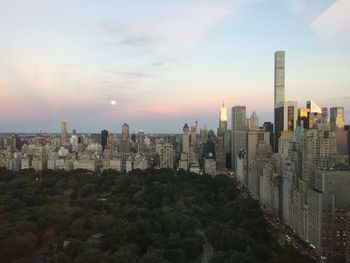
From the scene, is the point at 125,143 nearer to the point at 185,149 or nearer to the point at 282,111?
the point at 185,149

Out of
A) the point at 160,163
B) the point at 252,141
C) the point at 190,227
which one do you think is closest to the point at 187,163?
the point at 160,163

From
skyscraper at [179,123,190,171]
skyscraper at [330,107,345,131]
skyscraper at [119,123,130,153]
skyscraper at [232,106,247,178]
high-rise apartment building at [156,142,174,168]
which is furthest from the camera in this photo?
skyscraper at [119,123,130,153]

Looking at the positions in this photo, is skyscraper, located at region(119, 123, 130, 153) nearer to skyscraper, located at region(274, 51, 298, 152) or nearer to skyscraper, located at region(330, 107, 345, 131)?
skyscraper, located at region(274, 51, 298, 152)

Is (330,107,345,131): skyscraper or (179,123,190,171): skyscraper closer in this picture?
(330,107,345,131): skyscraper

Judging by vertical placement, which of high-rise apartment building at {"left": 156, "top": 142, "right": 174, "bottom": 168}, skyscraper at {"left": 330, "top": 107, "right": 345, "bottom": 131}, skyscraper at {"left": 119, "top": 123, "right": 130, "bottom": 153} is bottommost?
high-rise apartment building at {"left": 156, "top": 142, "right": 174, "bottom": 168}

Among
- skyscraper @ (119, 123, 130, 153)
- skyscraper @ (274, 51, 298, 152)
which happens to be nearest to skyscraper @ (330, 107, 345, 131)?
skyscraper @ (274, 51, 298, 152)

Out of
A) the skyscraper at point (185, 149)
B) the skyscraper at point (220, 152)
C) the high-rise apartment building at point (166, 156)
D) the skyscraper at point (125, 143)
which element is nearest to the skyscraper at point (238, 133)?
the skyscraper at point (220, 152)

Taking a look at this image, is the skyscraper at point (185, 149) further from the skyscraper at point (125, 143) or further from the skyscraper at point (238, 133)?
the skyscraper at point (125, 143)

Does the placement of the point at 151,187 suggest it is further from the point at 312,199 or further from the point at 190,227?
the point at 312,199

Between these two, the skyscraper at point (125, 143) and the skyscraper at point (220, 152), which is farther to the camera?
the skyscraper at point (125, 143)
